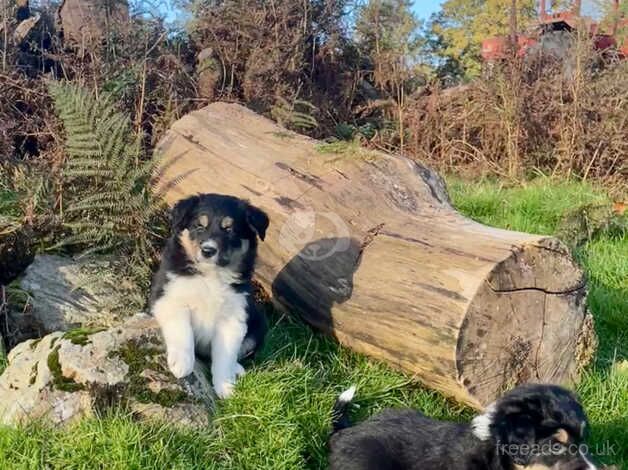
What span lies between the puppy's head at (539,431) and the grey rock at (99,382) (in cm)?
160

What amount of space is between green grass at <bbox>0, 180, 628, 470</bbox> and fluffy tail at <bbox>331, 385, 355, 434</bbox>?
0.05 metres

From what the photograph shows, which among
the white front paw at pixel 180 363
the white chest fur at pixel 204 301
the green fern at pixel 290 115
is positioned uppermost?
the green fern at pixel 290 115

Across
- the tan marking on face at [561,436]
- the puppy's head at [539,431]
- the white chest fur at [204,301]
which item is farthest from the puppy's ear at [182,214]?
the tan marking on face at [561,436]

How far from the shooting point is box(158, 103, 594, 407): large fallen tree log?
15.1ft

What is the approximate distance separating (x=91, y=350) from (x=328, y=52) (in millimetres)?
7314

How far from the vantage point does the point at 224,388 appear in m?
4.47

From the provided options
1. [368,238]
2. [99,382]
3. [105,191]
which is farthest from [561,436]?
[105,191]

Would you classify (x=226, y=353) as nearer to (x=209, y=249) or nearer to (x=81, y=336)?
(x=209, y=249)

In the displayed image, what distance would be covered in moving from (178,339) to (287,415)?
29.1 inches

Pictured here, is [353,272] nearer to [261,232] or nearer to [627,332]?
[261,232]

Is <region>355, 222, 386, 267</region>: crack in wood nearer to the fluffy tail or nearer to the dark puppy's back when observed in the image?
the fluffy tail

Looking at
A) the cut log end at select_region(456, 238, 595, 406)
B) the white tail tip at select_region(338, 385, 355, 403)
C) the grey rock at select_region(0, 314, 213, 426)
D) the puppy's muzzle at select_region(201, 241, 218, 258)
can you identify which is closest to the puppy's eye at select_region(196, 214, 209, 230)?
the puppy's muzzle at select_region(201, 241, 218, 258)

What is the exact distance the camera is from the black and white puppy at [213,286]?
454cm

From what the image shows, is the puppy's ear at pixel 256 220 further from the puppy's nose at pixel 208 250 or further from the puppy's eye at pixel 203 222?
the puppy's nose at pixel 208 250
